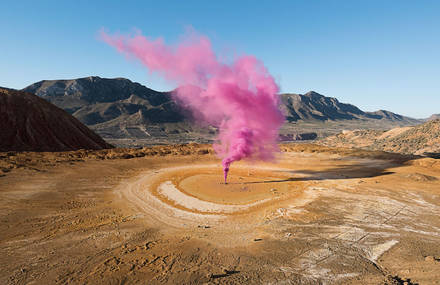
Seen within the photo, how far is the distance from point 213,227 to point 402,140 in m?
84.1

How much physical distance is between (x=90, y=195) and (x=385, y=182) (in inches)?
1262

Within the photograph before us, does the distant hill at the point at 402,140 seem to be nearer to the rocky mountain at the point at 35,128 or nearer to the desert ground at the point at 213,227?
the desert ground at the point at 213,227

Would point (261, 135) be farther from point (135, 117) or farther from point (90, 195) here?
point (135, 117)

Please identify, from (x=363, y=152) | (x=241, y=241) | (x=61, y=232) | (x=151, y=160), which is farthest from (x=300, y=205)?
(x=363, y=152)

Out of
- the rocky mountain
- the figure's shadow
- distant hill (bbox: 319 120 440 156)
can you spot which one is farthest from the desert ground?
distant hill (bbox: 319 120 440 156)

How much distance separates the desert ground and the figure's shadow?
26 cm

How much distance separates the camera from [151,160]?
130 ft

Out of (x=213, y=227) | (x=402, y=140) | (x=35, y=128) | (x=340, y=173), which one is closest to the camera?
(x=213, y=227)

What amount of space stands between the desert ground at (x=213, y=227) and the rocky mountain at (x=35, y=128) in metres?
22.9

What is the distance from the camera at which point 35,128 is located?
52.6 metres

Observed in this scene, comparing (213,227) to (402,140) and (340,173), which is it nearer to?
(340,173)

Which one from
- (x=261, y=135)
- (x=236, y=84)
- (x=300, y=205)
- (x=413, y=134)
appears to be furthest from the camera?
(x=413, y=134)

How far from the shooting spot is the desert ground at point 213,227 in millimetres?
10297

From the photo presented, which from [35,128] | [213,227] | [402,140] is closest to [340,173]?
[213,227]
